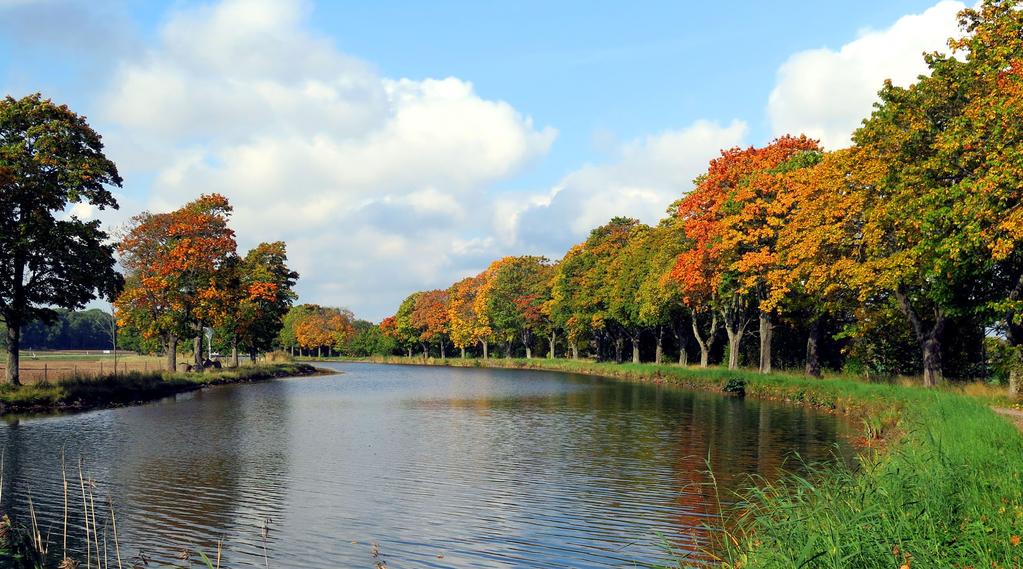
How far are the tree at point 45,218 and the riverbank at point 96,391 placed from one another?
259 cm

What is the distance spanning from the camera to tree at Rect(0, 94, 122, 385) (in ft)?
127

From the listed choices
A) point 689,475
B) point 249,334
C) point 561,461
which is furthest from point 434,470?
point 249,334

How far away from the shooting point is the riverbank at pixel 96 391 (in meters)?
36.9

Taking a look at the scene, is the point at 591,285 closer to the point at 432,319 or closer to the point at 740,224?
Answer: the point at 740,224

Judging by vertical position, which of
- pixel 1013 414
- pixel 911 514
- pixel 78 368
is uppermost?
pixel 911 514

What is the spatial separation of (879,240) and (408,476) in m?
26.6

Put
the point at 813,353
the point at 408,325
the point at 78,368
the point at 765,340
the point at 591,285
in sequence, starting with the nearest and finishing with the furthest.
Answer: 1. the point at 813,353
2. the point at 765,340
3. the point at 78,368
4. the point at 591,285
5. the point at 408,325

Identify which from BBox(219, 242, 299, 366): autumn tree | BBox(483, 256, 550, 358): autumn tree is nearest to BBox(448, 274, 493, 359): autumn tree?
BBox(483, 256, 550, 358): autumn tree

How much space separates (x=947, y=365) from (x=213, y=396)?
1928 inches

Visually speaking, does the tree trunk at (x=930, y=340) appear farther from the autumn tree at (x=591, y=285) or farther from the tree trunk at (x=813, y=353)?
the autumn tree at (x=591, y=285)

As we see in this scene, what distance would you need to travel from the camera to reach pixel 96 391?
4162 centimetres

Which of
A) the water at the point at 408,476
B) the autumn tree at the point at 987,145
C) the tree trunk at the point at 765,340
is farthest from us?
the tree trunk at the point at 765,340

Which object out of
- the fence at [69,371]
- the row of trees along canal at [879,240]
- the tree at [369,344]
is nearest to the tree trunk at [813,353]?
the row of trees along canal at [879,240]

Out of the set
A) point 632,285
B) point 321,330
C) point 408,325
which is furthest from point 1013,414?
point 321,330
